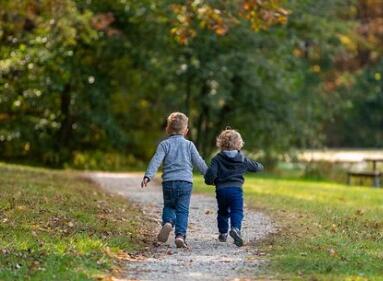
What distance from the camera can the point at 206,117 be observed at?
3328 centimetres

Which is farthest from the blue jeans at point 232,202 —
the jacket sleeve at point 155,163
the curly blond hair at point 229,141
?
the jacket sleeve at point 155,163

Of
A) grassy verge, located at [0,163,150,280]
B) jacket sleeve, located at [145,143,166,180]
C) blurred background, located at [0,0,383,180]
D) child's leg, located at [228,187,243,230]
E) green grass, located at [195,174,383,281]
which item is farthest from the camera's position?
blurred background, located at [0,0,383,180]

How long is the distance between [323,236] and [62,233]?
132 inches

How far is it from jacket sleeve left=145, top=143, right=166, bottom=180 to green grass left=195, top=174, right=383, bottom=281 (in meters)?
1.62

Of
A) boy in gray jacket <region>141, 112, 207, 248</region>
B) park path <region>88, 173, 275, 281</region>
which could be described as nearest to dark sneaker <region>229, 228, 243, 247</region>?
park path <region>88, 173, 275, 281</region>

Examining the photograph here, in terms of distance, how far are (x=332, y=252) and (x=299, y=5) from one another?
2236 centimetres

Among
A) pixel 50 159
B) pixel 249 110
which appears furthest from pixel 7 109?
pixel 249 110

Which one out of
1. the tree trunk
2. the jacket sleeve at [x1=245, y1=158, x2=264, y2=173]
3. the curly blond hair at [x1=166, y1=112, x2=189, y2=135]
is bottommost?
the jacket sleeve at [x1=245, y1=158, x2=264, y2=173]

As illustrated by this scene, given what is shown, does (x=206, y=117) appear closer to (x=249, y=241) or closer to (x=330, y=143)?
(x=249, y=241)

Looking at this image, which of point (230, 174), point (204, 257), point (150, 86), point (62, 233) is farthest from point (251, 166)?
point (150, 86)

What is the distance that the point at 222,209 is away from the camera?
10953mm

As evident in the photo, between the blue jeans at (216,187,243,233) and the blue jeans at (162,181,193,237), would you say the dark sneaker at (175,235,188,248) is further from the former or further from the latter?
the blue jeans at (216,187,243,233)

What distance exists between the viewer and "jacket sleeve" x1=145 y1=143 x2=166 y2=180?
34.5ft

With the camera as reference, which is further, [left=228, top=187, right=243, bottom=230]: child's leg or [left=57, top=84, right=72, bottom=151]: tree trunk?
[left=57, top=84, right=72, bottom=151]: tree trunk
